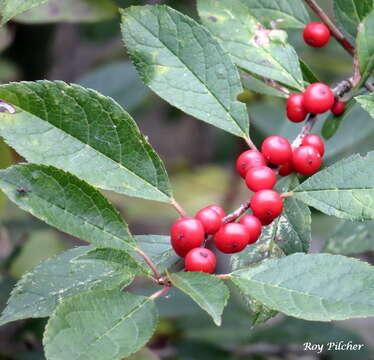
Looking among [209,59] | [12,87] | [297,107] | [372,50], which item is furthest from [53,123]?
[372,50]

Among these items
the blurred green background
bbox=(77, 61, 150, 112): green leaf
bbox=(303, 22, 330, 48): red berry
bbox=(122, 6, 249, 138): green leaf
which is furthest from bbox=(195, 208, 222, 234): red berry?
bbox=(77, 61, 150, 112): green leaf

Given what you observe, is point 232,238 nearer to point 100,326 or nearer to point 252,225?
point 252,225

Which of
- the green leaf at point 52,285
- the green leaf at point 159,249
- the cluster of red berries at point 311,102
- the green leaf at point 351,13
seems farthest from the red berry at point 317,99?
the green leaf at point 52,285

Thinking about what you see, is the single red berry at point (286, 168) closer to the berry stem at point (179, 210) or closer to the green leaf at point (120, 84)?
the berry stem at point (179, 210)

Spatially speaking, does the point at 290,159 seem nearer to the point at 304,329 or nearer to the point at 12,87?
the point at 12,87

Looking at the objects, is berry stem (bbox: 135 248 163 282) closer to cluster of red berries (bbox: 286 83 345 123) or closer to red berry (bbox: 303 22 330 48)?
cluster of red berries (bbox: 286 83 345 123)

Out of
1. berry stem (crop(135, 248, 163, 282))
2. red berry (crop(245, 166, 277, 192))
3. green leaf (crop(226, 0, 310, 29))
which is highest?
green leaf (crop(226, 0, 310, 29))

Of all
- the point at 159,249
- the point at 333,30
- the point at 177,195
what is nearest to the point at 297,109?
the point at 333,30
